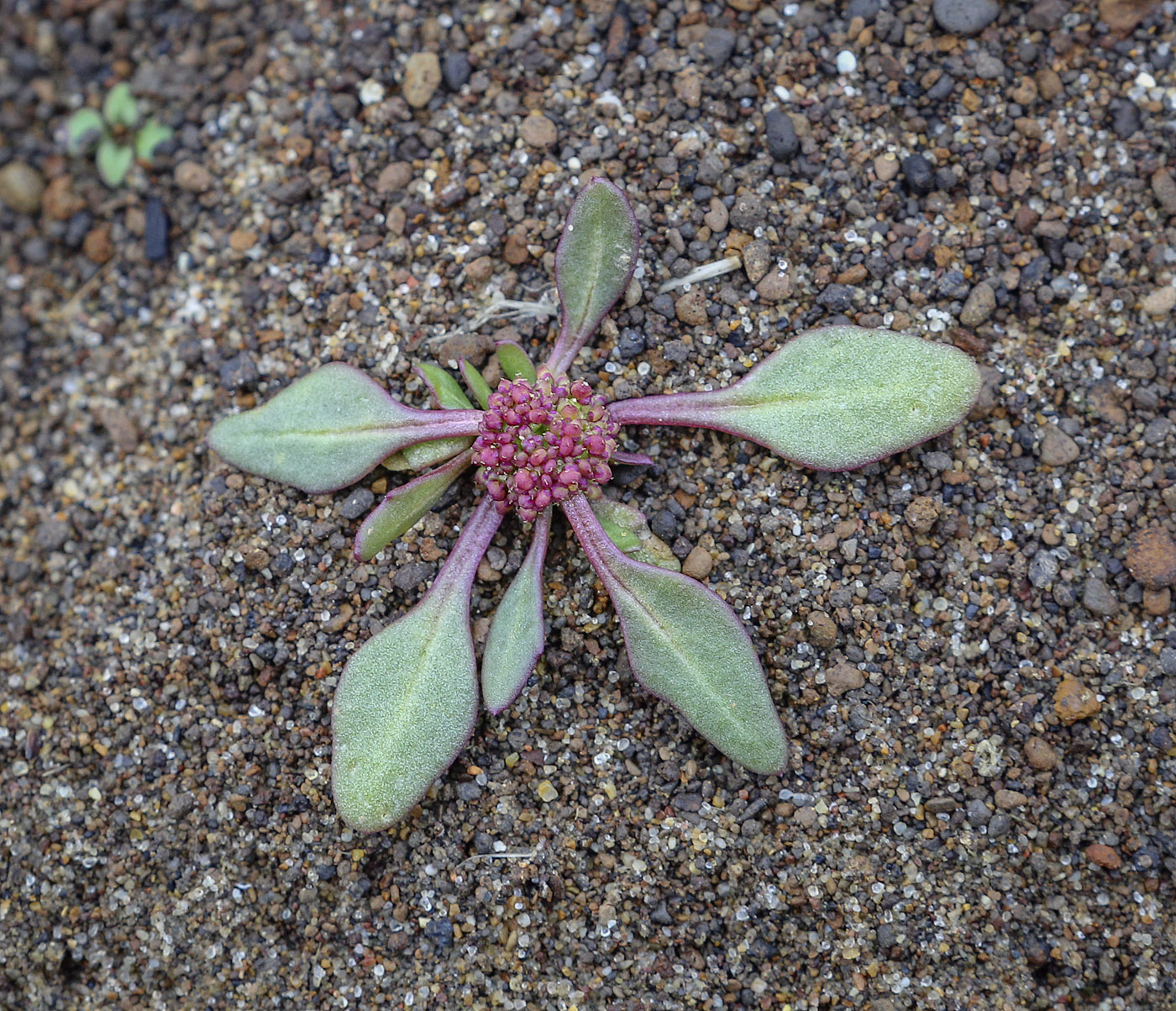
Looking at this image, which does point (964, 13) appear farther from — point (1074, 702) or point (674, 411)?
point (1074, 702)

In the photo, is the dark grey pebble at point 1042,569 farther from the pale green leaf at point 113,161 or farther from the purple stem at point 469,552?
the pale green leaf at point 113,161

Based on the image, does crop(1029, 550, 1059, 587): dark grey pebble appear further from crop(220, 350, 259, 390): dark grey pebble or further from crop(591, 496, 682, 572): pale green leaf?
crop(220, 350, 259, 390): dark grey pebble

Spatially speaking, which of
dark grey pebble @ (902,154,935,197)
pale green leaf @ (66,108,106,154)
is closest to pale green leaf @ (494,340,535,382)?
dark grey pebble @ (902,154,935,197)

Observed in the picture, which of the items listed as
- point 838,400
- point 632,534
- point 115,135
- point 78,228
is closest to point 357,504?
point 632,534

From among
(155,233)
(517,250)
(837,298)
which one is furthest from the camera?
(155,233)

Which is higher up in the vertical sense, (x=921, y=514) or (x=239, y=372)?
(x=239, y=372)

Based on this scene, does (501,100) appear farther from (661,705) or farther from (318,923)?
(318,923)
